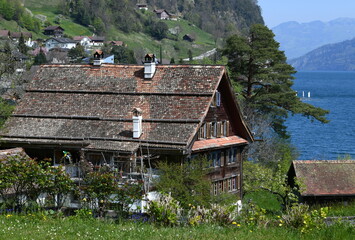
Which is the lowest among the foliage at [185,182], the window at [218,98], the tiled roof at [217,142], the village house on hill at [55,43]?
the foliage at [185,182]

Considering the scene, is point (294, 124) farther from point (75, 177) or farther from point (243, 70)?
point (75, 177)

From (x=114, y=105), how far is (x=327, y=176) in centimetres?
1500

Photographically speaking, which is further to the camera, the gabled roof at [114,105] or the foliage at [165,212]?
the gabled roof at [114,105]

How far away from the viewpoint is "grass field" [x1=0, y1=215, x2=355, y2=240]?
1598cm

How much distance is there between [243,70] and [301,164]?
19.5 metres

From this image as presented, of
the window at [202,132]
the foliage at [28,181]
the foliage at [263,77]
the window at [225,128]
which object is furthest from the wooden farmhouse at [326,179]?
the foliage at [28,181]

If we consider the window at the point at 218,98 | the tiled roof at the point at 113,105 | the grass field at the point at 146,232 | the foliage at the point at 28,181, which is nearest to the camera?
the grass field at the point at 146,232

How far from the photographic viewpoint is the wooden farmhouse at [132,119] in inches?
1200

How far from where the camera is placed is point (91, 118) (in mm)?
32844

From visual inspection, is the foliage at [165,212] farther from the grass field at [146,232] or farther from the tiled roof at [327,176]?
the tiled roof at [327,176]

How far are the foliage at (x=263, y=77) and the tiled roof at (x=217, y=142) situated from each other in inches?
851

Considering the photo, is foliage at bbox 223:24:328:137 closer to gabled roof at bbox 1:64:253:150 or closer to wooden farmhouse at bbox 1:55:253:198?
wooden farmhouse at bbox 1:55:253:198

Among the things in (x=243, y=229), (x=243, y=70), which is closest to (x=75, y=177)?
(x=243, y=229)

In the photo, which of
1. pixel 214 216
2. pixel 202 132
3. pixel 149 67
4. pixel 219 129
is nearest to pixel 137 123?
pixel 202 132
